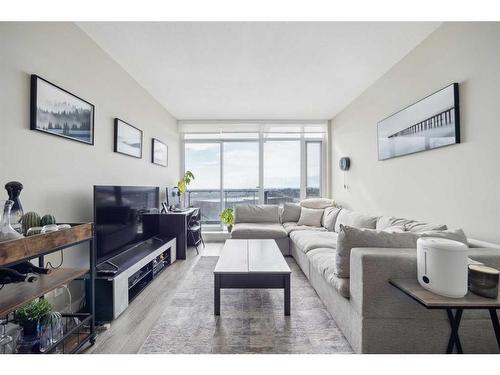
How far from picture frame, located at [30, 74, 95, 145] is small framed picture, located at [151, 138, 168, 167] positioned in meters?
1.56

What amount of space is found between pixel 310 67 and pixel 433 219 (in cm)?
217

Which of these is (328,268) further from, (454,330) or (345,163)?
(345,163)

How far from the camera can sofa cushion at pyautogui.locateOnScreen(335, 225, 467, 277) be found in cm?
162

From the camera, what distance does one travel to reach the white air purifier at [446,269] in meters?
1.19

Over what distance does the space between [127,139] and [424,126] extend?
3402mm

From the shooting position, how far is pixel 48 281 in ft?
4.86

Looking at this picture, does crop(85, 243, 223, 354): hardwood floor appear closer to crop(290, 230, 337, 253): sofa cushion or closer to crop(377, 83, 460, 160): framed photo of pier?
crop(290, 230, 337, 253): sofa cushion

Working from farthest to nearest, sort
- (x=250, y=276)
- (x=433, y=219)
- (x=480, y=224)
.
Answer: (x=433, y=219) < (x=250, y=276) < (x=480, y=224)

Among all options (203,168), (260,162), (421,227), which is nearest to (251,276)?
(421,227)
